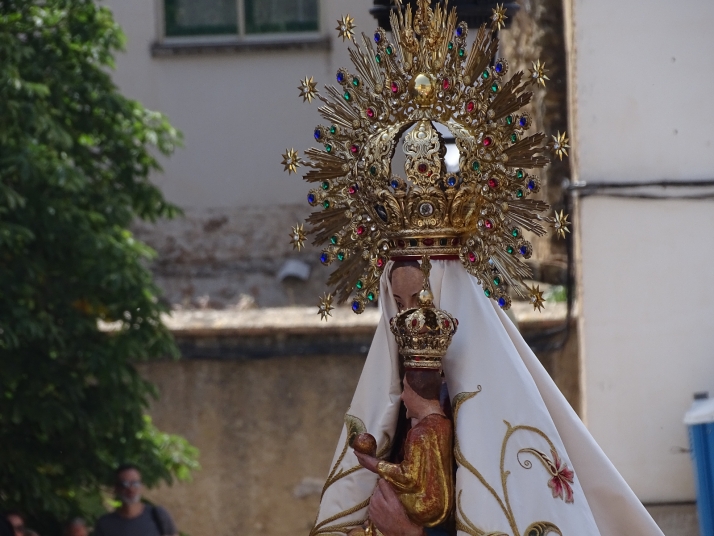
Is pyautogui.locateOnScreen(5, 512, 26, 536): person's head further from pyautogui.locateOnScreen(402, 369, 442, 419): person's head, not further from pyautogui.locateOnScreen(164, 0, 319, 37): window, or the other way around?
pyautogui.locateOnScreen(164, 0, 319, 37): window

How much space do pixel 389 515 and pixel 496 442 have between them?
349mm

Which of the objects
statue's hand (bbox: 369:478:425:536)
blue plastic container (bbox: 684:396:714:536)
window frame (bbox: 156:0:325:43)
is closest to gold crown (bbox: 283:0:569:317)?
statue's hand (bbox: 369:478:425:536)

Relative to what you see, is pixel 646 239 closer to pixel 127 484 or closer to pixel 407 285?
pixel 127 484

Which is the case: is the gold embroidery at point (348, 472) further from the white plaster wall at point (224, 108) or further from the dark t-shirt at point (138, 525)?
the white plaster wall at point (224, 108)

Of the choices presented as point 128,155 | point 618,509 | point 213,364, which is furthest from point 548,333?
point 618,509

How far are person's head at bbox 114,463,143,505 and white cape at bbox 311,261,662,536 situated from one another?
10.5 ft

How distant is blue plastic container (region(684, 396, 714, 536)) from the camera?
6520 millimetres

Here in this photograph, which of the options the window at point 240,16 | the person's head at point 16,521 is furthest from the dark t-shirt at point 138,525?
the window at point 240,16

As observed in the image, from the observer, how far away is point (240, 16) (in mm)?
11828

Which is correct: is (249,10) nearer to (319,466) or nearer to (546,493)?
(319,466)

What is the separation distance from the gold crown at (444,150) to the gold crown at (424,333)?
18 centimetres

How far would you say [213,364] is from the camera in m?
8.52

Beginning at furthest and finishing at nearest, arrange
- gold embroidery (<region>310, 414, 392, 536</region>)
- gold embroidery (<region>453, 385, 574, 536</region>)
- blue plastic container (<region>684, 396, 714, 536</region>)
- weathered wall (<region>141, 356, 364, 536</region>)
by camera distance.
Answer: weathered wall (<region>141, 356, 364, 536</region>) < blue plastic container (<region>684, 396, 714, 536</region>) < gold embroidery (<region>310, 414, 392, 536</region>) < gold embroidery (<region>453, 385, 574, 536</region>)

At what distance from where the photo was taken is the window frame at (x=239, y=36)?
11703mm
